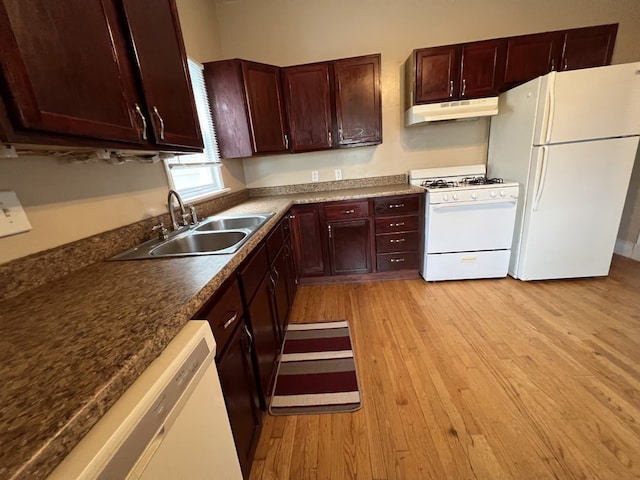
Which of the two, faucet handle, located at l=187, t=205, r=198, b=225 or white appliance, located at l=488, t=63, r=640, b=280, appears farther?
white appliance, located at l=488, t=63, r=640, b=280

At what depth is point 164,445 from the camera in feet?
1.64

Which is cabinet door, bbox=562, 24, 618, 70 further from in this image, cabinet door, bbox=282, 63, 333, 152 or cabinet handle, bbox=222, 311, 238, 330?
cabinet handle, bbox=222, 311, 238, 330

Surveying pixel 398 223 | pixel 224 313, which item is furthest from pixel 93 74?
pixel 398 223

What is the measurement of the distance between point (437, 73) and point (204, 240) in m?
2.49

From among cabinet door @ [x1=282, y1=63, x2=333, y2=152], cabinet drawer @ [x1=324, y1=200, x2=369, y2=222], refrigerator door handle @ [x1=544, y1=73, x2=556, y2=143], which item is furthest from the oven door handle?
cabinet door @ [x1=282, y1=63, x2=333, y2=152]

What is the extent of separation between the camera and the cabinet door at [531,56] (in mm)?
2266

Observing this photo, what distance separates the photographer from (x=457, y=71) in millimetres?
2377

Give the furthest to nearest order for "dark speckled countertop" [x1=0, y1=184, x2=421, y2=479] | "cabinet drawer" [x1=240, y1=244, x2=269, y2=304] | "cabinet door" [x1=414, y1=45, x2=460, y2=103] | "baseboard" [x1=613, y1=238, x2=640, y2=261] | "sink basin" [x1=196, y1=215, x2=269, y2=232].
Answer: "baseboard" [x1=613, y1=238, x2=640, y2=261], "cabinet door" [x1=414, y1=45, x2=460, y2=103], "sink basin" [x1=196, y1=215, x2=269, y2=232], "cabinet drawer" [x1=240, y1=244, x2=269, y2=304], "dark speckled countertop" [x1=0, y1=184, x2=421, y2=479]

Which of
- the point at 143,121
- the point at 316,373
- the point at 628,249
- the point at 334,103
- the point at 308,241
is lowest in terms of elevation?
the point at 316,373

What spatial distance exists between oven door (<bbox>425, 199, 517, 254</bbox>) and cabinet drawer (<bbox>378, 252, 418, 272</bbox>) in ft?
0.75

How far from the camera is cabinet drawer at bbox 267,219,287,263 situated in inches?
64.4

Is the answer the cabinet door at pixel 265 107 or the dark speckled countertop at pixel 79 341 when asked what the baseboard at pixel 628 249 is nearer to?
the cabinet door at pixel 265 107

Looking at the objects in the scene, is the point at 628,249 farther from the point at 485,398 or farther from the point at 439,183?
the point at 485,398

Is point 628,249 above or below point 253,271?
below
